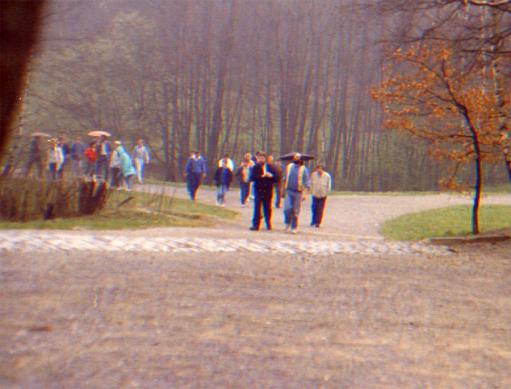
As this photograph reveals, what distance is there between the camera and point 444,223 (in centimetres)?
2583

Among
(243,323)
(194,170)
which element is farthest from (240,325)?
(194,170)

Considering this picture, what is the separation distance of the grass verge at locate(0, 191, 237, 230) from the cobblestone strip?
315cm

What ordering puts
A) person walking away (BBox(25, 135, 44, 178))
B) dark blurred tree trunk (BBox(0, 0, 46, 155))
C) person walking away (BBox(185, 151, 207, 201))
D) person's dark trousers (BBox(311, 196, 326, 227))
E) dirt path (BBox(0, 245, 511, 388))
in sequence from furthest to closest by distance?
person walking away (BBox(185, 151, 207, 201)) < person's dark trousers (BBox(311, 196, 326, 227)) < person walking away (BBox(25, 135, 44, 178)) < dirt path (BBox(0, 245, 511, 388)) < dark blurred tree trunk (BBox(0, 0, 46, 155))

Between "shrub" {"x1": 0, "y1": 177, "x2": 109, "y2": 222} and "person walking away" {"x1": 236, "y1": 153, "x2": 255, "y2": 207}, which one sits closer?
"shrub" {"x1": 0, "y1": 177, "x2": 109, "y2": 222}

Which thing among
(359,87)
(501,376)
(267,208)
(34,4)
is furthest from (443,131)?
(359,87)

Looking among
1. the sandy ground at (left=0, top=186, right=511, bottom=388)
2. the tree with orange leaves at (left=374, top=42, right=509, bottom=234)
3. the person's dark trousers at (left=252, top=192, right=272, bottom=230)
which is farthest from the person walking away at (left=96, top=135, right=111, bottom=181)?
the sandy ground at (left=0, top=186, right=511, bottom=388)

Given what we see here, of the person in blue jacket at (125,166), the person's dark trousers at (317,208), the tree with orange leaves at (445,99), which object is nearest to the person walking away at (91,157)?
the person in blue jacket at (125,166)

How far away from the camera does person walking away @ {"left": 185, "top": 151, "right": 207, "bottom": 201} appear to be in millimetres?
29016

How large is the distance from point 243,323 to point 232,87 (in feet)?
164

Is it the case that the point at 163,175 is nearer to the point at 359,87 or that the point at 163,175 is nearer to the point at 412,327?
the point at 359,87

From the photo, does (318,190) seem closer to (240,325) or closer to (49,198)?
(49,198)

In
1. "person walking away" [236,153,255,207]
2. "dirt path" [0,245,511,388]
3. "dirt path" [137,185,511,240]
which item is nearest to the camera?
"dirt path" [0,245,511,388]

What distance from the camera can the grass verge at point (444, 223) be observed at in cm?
2188

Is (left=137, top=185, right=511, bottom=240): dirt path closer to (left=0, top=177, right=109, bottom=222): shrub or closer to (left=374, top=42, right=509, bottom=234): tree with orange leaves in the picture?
(left=374, top=42, right=509, bottom=234): tree with orange leaves
